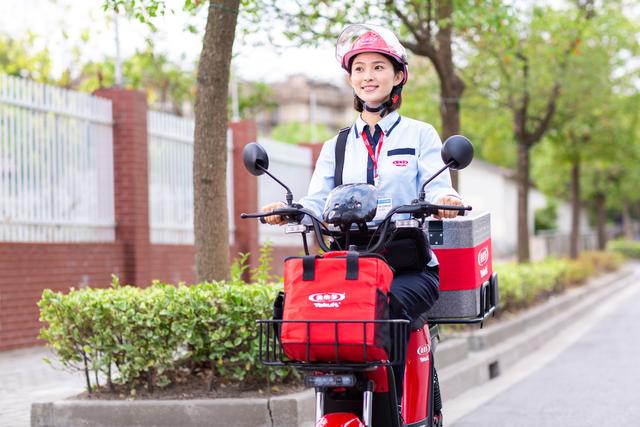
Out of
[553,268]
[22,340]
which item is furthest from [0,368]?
[553,268]

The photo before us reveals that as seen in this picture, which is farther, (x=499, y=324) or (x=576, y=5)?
(x=576, y=5)

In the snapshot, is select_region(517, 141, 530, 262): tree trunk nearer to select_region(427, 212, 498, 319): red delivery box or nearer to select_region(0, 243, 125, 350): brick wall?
select_region(0, 243, 125, 350): brick wall

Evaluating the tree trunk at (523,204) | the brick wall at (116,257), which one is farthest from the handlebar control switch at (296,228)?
the tree trunk at (523,204)

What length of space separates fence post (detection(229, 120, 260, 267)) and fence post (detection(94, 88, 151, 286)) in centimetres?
395

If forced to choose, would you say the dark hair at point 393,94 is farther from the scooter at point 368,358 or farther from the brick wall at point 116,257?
the brick wall at point 116,257

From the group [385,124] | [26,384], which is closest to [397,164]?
[385,124]

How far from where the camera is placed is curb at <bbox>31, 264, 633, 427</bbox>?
611 cm

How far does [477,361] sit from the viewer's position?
9711 millimetres

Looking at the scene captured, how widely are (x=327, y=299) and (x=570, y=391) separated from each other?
5.95 m

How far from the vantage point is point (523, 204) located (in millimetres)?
19312

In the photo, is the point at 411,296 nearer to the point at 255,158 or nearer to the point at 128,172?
the point at 255,158

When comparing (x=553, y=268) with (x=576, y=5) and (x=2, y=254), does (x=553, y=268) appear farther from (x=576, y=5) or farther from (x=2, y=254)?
(x=2, y=254)

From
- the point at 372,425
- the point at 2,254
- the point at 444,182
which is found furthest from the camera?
the point at 2,254

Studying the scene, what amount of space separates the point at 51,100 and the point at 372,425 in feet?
30.2
